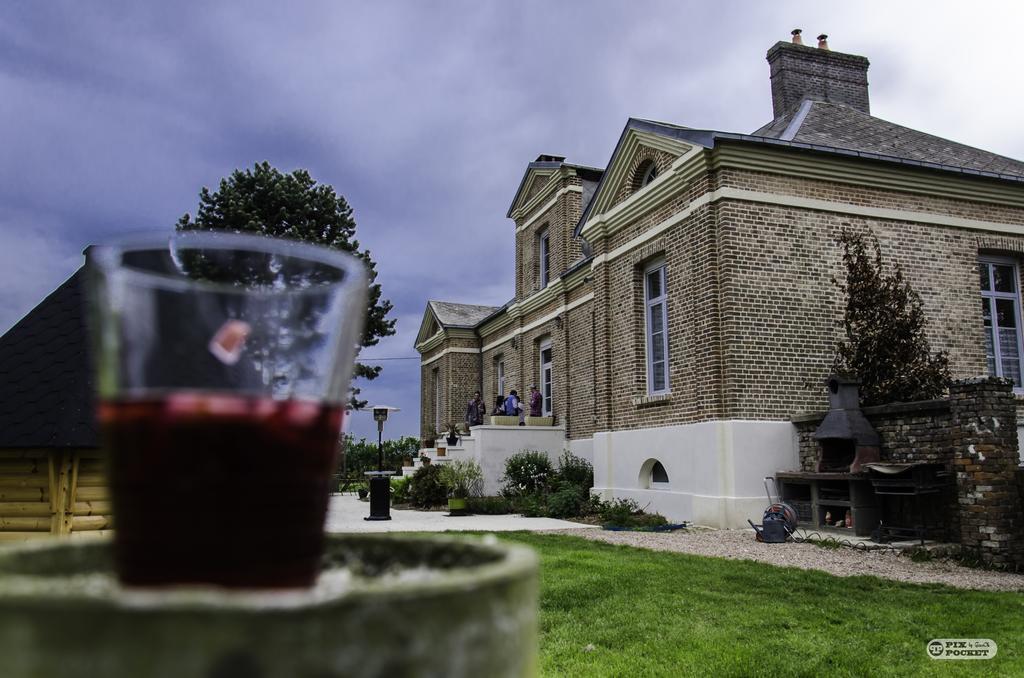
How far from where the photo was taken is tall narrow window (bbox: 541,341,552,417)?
2012 cm

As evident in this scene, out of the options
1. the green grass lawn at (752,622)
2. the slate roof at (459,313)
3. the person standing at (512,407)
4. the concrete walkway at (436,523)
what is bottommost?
the concrete walkway at (436,523)

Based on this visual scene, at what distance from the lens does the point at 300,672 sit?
1.97ft

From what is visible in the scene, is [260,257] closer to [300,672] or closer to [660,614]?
[300,672]

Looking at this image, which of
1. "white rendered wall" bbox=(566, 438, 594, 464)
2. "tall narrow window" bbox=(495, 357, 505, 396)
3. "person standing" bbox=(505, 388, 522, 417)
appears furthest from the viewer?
"tall narrow window" bbox=(495, 357, 505, 396)

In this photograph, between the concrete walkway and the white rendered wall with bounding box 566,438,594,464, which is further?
the white rendered wall with bounding box 566,438,594,464

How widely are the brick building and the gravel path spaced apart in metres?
1.46

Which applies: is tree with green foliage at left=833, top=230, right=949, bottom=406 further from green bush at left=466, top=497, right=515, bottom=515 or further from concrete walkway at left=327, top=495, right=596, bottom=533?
green bush at left=466, top=497, right=515, bottom=515

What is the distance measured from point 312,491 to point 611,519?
11.8 metres

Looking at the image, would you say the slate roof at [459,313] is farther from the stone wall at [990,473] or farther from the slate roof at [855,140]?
the stone wall at [990,473]

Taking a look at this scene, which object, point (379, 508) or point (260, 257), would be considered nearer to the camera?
point (260, 257)

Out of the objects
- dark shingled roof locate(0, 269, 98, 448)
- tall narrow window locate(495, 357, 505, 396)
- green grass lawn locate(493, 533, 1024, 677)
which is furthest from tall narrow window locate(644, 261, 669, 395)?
tall narrow window locate(495, 357, 505, 396)

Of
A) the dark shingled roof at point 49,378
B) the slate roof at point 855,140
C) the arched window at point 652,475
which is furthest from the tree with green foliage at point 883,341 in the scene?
the dark shingled roof at point 49,378

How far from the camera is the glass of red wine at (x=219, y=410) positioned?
72cm

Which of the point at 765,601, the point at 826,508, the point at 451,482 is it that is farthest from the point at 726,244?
the point at 451,482
